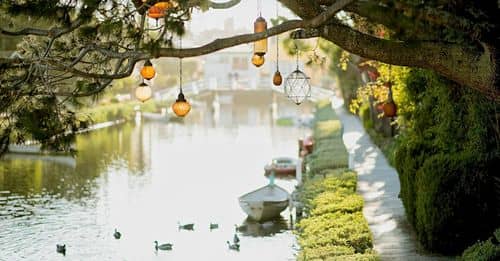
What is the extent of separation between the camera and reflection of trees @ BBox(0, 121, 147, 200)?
25891 millimetres

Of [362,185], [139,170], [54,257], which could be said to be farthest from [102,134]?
[54,257]

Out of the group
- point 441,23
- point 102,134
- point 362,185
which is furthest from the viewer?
point 102,134

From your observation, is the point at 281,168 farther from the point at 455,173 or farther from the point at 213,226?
the point at 455,173

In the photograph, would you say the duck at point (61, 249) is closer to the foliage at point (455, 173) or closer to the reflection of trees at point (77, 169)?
the reflection of trees at point (77, 169)

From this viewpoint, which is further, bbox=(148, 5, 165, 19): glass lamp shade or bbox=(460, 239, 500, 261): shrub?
bbox=(460, 239, 500, 261): shrub

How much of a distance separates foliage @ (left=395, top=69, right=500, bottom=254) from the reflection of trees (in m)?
12.0

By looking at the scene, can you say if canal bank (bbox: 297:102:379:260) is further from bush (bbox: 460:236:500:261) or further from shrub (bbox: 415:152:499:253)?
bush (bbox: 460:236:500:261)

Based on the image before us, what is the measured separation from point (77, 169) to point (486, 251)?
2157cm

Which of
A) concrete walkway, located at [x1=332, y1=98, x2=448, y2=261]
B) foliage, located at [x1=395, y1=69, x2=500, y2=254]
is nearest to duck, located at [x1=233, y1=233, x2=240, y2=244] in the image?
concrete walkway, located at [x1=332, y1=98, x2=448, y2=261]

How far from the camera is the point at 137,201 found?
80.3ft

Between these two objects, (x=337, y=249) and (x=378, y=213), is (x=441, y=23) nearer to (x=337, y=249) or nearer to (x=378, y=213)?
(x=337, y=249)

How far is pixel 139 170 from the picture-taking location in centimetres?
3097

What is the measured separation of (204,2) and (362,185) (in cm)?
1313

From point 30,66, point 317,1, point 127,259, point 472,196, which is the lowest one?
point 127,259
